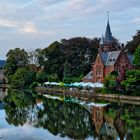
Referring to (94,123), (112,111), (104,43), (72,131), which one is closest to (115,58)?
(104,43)

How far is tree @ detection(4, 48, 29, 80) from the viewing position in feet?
318

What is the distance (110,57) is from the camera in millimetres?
67438

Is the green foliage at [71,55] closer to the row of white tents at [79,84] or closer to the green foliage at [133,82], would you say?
the row of white tents at [79,84]

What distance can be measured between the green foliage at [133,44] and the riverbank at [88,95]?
1414cm

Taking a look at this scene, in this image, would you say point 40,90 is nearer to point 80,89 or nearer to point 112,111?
point 80,89

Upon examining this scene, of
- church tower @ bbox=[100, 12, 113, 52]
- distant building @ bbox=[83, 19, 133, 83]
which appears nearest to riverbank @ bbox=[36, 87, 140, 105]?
distant building @ bbox=[83, 19, 133, 83]

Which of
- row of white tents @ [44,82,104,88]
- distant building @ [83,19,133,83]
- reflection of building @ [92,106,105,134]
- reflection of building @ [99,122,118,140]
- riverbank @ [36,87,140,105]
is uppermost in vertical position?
distant building @ [83,19,133,83]

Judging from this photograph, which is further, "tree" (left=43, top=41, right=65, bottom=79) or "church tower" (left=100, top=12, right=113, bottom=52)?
"tree" (left=43, top=41, right=65, bottom=79)

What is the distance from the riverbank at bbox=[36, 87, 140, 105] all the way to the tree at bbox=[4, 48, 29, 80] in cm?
1874

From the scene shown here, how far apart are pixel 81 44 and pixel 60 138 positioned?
61349 millimetres

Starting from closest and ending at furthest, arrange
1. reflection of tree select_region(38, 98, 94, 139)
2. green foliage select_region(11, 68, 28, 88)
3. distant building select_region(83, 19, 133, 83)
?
reflection of tree select_region(38, 98, 94, 139), distant building select_region(83, 19, 133, 83), green foliage select_region(11, 68, 28, 88)

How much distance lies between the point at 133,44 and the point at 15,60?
33.8 meters

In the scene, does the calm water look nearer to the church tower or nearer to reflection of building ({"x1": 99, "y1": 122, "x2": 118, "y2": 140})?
reflection of building ({"x1": 99, "y1": 122, "x2": 118, "y2": 140})

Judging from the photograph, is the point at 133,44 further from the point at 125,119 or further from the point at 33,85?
the point at 125,119
